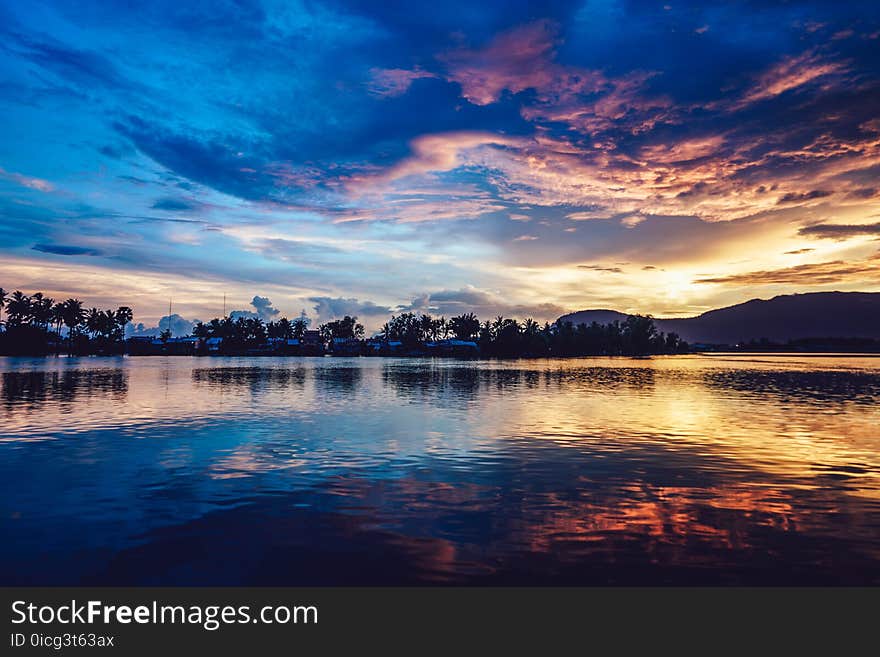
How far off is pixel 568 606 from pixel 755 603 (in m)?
3.34

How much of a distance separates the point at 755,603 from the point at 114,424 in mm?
31506

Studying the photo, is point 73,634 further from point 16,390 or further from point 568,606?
point 16,390

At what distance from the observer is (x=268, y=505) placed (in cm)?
1488

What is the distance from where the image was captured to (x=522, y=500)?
1542cm

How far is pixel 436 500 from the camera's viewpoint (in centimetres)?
1528

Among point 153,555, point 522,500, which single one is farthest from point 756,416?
point 153,555

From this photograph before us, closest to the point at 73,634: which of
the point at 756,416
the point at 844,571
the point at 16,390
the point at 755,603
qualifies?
the point at 755,603

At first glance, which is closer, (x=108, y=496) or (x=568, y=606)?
(x=568, y=606)

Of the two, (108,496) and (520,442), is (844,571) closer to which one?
(520,442)

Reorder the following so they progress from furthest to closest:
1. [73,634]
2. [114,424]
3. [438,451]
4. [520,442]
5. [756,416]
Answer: [756,416] → [114,424] → [520,442] → [438,451] → [73,634]

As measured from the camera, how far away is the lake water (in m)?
10.7

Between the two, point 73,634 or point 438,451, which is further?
point 438,451

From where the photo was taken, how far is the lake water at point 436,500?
10734mm

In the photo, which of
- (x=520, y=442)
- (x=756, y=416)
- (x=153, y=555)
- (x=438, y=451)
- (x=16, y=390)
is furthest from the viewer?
(x=16, y=390)
